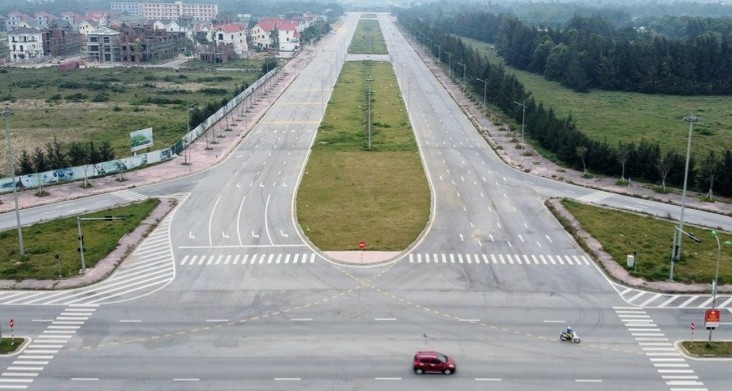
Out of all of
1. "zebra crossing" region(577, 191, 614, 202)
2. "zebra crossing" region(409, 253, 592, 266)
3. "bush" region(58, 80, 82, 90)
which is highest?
"bush" region(58, 80, 82, 90)

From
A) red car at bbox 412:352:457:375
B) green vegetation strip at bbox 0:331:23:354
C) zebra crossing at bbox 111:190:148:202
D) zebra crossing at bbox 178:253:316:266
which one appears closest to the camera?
red car at bbox 412:352:457:375

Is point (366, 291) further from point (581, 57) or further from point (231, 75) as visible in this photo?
point (231, 75)

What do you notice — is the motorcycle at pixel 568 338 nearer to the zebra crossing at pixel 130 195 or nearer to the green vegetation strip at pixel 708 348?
the green vegetation strip at pixel 708 348

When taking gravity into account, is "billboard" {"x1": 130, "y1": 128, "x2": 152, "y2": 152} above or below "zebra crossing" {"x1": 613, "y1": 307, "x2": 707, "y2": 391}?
above

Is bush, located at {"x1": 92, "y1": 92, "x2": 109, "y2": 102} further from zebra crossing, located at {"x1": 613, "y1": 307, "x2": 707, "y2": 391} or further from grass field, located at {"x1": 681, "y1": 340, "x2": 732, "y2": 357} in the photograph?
grass field, located at {"x1": 681, "y1": 340, "x2": 732, "y2": 357}

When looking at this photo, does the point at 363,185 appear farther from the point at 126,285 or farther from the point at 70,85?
the point at 70,85

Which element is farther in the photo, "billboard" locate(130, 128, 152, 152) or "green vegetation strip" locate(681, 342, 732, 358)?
"billboard" locate(130, 128, 152, 152)

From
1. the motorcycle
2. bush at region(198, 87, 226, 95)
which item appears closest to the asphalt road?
the motorcycle
